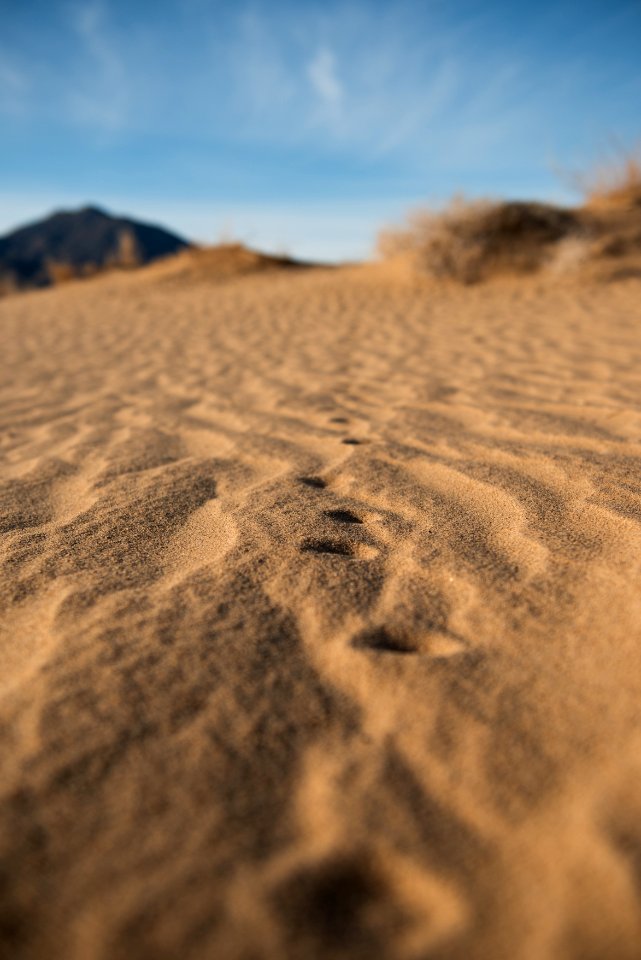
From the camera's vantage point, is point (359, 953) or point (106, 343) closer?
point (359, 953)

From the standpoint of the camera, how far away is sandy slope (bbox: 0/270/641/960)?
77 cm

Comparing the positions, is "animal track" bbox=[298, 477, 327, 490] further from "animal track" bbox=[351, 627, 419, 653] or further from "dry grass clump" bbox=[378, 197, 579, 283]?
"dry grass clump" bbox=[378, 197, 579, 283]

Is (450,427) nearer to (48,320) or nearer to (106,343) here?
(106,343)

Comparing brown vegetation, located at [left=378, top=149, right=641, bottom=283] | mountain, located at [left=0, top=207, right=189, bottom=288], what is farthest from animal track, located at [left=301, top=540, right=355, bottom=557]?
mountain, located at [left=0, top=207, right=189, bottom=288]

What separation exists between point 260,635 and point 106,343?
545cm

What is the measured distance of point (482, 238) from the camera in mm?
8891

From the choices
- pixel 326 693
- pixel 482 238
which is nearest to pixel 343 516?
pixel 326 693

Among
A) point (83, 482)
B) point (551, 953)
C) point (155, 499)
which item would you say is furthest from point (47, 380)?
point (551, 953)

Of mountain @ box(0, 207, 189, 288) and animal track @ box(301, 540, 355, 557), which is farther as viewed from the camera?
mountain @ box(0, 207, 189, 288)

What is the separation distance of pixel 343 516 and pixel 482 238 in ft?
26.8

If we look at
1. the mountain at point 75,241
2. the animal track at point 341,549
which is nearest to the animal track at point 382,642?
the animal track at point 341,549

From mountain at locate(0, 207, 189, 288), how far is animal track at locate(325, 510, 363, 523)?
56.4 m

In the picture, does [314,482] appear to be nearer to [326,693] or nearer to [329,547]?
[329,547]

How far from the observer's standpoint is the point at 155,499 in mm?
1940
